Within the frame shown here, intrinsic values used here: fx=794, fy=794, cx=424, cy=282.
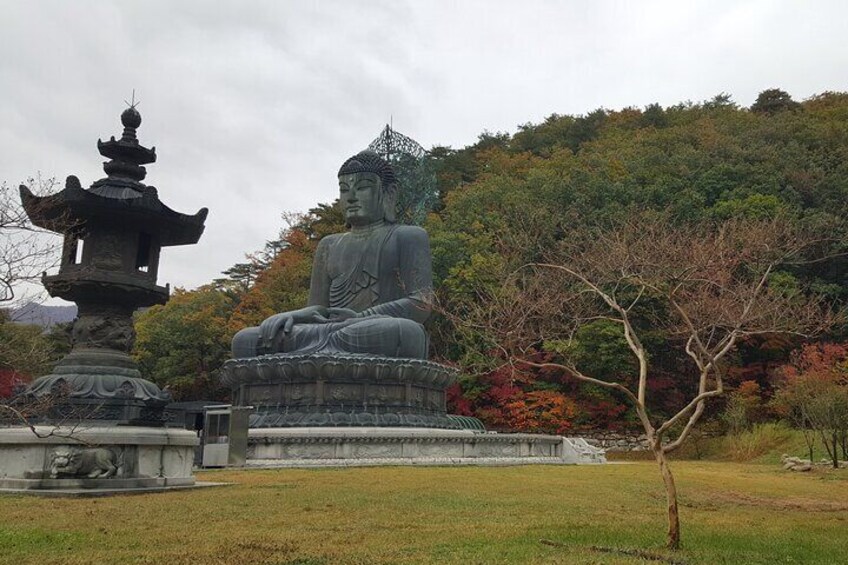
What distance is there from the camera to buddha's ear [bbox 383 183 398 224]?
2182cm

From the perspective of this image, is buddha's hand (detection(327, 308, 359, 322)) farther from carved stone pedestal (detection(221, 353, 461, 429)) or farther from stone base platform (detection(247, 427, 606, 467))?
stone base platform (detection(247, 427, 606, 467))

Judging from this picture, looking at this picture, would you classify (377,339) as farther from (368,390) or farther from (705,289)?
(705,289)

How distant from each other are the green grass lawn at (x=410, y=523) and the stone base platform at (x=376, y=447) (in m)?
2.31

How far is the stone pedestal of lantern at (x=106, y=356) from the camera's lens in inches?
374

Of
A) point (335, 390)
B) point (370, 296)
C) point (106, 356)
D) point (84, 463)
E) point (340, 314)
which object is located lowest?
point (84, 463)

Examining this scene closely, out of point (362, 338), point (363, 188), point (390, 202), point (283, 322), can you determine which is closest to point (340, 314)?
point (283, 322)

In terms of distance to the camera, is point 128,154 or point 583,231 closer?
point 128,154

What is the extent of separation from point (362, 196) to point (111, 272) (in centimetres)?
1016

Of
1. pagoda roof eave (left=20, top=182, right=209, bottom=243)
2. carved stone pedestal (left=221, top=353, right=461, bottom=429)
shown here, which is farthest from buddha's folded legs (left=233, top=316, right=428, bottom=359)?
pagoda roof eave (left=20, top=182, right=209, bottom=243)

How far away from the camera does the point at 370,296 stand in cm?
2103

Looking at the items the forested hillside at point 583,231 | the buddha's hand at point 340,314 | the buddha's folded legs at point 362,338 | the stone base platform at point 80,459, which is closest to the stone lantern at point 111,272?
the stone base platform at point 80,459

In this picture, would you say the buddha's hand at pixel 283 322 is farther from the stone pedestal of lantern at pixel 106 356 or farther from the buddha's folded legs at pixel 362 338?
the stone pedestal of lantern at pixel 106 356

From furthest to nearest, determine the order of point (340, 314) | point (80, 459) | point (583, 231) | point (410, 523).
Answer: point (583, 231) < point (340, 314) < point (80, 459) < point (410, 523)

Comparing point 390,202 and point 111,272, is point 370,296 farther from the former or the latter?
point 111,272
